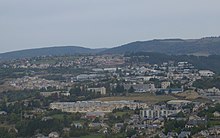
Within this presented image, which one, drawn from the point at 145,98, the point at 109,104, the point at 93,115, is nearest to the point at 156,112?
the point at 93,115

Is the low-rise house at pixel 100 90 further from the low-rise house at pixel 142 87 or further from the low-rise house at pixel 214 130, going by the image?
the low-rise house at pixel 214 130

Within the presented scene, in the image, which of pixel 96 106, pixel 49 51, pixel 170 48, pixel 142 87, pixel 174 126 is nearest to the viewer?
pixel 174 126

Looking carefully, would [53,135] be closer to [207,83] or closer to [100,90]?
[100,90]

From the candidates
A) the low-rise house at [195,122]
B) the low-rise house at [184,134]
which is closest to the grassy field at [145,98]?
the low-rise house at [195,122]

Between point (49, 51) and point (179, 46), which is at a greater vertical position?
point (179, 46)

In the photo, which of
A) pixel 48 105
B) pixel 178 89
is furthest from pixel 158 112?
pixel 178 89

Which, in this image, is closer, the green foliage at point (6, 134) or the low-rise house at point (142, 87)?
the green foliage at point (6, 134)
